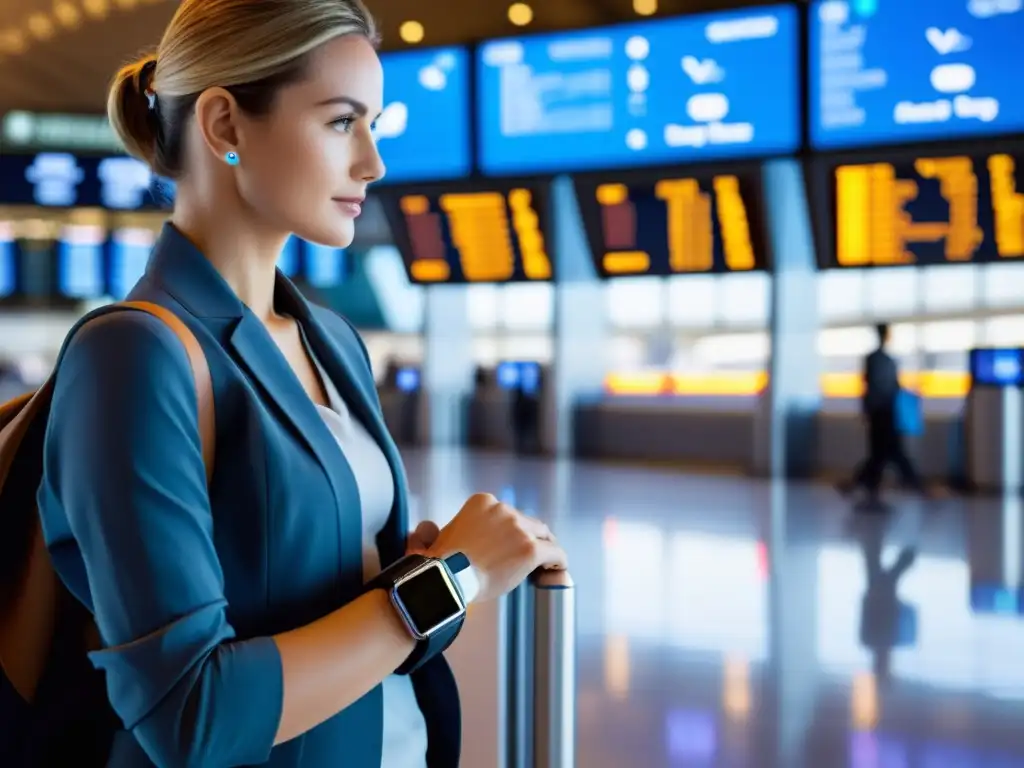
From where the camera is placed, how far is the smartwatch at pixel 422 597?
102 centimetres

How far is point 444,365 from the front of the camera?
1673cm

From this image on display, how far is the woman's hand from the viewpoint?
3.70 feet

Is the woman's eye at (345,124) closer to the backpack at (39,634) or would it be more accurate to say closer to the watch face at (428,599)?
the backpack at (39,634)

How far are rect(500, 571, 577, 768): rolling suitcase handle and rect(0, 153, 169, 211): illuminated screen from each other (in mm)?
12117

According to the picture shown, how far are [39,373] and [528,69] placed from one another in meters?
15.2

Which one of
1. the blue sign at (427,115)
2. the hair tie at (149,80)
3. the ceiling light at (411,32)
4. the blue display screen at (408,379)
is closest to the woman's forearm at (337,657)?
the hair tie at (149,80)

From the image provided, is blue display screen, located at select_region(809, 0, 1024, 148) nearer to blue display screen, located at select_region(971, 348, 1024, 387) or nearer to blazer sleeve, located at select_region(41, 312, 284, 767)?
blue display screen, located at select_region(971, 348, 1024, 387)

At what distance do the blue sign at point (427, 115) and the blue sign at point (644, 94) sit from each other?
23 centimetres

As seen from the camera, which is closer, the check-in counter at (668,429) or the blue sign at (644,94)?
the blue sign at (644,94)

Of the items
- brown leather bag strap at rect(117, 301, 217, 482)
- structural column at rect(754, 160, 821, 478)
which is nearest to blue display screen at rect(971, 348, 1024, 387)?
structural column at rect(754, 160, 821, 478)

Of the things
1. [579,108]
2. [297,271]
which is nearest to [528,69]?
[579,108]

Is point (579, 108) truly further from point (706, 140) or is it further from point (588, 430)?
point (588, 430)

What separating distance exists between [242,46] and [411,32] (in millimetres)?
13750

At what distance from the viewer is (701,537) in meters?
7.91
